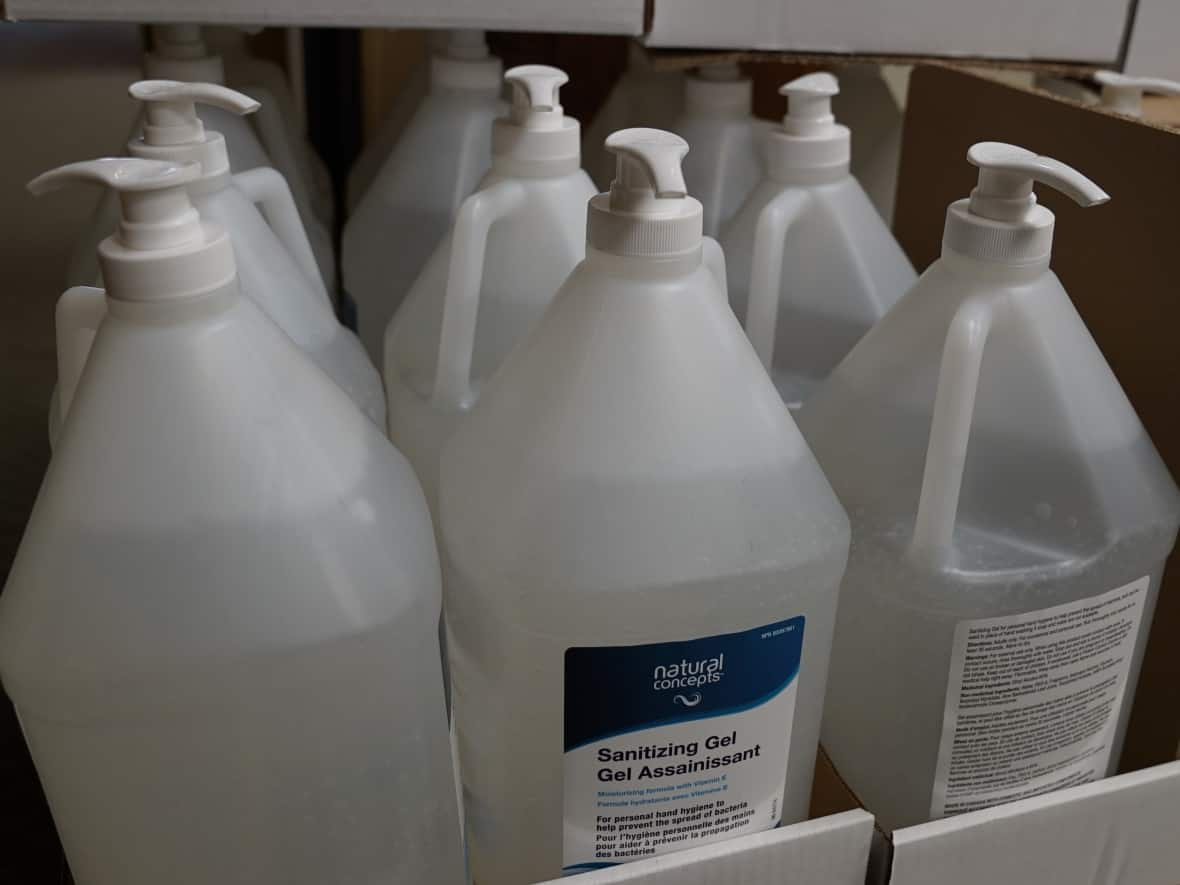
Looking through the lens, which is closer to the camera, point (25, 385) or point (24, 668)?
point (24, 668)

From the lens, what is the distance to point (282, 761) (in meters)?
0.57

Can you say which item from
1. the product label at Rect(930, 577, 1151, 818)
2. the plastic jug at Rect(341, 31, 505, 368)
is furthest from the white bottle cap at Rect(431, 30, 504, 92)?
the product label at Rect(930, 577, 1151, 818)

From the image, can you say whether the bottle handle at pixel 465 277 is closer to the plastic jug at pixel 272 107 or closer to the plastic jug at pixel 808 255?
the plastic jug at pixel 808 255

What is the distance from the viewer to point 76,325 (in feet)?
1.84

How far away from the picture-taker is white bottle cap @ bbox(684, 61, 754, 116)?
3.31 feet

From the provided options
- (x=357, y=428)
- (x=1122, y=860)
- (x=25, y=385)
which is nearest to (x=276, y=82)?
(x=25, y=385)

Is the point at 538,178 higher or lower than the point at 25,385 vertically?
higher

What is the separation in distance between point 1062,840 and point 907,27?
2.06ft

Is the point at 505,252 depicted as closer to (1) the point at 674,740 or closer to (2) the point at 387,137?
(1) the point at 674,740

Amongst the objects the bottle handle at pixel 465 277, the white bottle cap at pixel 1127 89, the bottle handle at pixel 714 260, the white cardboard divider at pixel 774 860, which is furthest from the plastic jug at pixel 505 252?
the white bottle cap at pixel 1127 89

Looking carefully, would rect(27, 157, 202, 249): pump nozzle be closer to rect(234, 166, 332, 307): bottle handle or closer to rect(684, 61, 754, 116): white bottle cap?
rect(234, 166, 332, 307): bottle handle

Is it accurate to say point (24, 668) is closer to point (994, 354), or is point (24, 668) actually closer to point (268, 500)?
point (268, 500)

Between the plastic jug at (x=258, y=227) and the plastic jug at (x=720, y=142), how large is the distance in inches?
14.6

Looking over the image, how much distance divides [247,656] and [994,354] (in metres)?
0.45
